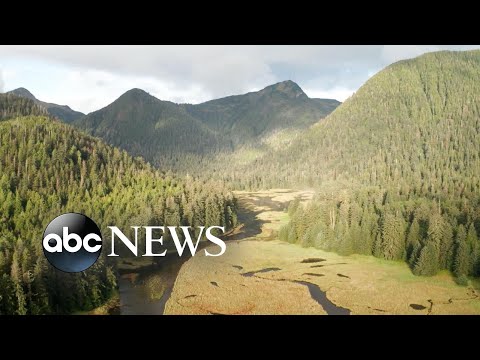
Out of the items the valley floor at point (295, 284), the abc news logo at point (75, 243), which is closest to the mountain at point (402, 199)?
the valley floor at point (295, 284)

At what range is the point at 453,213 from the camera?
21812 mm

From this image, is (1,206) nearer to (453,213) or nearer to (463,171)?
(453,213)

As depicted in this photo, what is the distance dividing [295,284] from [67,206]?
457 inches

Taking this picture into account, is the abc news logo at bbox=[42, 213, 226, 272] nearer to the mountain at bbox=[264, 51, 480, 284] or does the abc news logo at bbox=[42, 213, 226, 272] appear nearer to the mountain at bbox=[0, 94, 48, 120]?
the mountain at bbox=[264, 51, 480, 284]

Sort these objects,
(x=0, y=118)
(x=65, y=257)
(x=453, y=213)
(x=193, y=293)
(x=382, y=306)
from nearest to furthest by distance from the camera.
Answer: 1. (x=65, y=257)
2. (x=382, y=306)
3. (x=193, y=293)
4. (x=453, y=213)
5. (x=0, y=118)

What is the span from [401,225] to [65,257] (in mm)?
18256

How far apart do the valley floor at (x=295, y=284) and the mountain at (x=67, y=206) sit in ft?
6.35

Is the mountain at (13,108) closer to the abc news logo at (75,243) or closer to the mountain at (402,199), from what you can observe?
the mountain at (402,199)

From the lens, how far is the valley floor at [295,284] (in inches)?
696

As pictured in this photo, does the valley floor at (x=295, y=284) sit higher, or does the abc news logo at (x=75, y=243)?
the abc news logo at (x=75, y=243)

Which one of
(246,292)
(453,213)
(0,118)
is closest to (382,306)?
(246,292)

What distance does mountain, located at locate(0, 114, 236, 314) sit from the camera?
15352 millimetres

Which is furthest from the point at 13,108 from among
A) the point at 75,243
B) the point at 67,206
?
the point at 75,243

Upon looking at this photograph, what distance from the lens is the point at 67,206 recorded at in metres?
17.2
